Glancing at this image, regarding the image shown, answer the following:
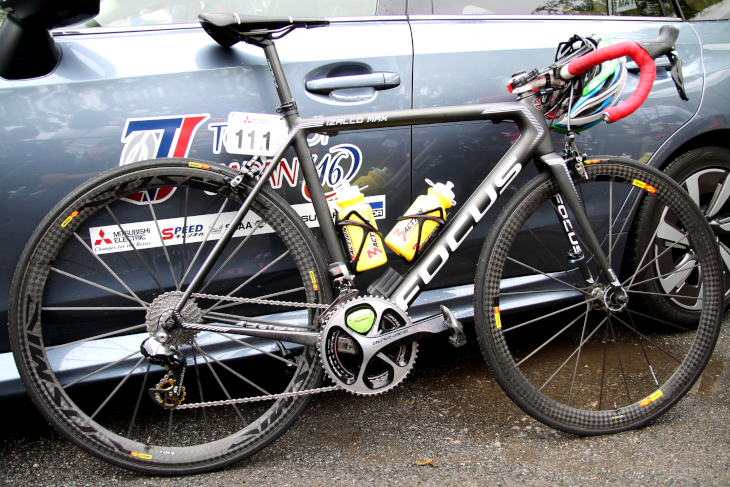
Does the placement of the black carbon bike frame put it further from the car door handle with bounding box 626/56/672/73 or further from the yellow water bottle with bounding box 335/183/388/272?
the car door handle with bounding box 626/56/672/73

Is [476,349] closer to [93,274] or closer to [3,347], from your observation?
[93,274]

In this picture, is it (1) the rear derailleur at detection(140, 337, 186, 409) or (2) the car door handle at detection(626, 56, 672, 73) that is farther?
(2) the car door handle at detection(626, 56, 672, 73)

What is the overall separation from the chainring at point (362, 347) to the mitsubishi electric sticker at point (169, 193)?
356 mm

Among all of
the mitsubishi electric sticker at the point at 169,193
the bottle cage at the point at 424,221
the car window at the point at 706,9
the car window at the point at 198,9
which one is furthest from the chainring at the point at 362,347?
the car window at the point at 706,9

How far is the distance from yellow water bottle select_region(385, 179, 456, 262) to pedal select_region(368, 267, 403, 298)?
8cm

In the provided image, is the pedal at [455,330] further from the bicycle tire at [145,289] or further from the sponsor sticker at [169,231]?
the sponsor sticker at [169,231]

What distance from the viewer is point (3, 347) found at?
175cm

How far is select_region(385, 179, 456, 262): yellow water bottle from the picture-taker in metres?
1.85

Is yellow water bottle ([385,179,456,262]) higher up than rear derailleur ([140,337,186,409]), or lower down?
higher up

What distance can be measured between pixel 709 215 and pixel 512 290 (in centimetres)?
112

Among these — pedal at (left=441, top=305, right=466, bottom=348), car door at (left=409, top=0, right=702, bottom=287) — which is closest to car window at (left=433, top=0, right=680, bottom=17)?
car door at (left=409, top=0, right=702, bottom=287)

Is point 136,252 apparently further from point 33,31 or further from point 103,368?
point 33,31

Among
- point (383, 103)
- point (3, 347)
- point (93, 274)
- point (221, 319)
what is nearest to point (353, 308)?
point (221, 319)

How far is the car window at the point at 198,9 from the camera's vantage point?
1.86 m
